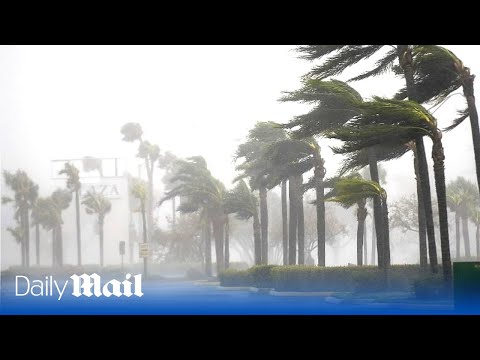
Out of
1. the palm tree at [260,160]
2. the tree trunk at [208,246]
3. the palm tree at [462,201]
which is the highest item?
the palm tree at [260,160]

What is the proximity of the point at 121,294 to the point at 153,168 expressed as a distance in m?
4.19

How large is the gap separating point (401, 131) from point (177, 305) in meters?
7.06

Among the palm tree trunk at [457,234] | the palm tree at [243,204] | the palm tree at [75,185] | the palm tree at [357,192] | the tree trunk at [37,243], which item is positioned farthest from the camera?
the palm tree at [243,204]

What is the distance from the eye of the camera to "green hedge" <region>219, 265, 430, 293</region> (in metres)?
21.8

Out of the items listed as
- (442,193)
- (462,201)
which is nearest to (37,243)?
(442,193)

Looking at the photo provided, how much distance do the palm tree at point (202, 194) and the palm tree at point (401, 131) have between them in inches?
189

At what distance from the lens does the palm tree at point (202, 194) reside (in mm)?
24328

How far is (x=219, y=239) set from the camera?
24.8m

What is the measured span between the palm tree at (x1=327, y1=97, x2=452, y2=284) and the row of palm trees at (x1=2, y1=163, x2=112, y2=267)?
7.95 meters

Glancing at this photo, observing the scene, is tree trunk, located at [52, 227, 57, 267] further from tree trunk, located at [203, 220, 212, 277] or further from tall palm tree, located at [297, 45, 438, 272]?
tall palm tree, located at [297, 45, 438, 272]

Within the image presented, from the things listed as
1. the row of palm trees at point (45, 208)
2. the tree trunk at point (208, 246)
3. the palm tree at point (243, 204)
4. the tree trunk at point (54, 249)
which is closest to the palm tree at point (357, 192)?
the palm tree at point (243, 204)

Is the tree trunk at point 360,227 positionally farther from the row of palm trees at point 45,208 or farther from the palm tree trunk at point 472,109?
the row of palm trees at point 45,208

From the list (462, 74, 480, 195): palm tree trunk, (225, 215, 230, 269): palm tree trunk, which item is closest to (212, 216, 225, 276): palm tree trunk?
(225, 215, 230, 269): palm tree trunk

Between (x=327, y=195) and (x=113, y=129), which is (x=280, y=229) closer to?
(x=327, y=195)
